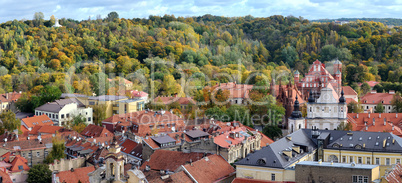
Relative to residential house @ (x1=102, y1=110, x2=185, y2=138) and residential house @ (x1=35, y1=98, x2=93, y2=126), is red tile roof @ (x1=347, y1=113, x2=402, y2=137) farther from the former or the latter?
residential house @ (x1=35, y1=98, x2=93, y2=126)

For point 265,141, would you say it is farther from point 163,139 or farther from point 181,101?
point 181,101

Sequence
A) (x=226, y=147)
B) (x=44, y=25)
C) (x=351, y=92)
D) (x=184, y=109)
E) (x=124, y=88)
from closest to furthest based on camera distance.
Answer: (x=226, y=147), (x=184, y=109), (x=351, y=92), (x=124, y=88), (x=44, y=25)

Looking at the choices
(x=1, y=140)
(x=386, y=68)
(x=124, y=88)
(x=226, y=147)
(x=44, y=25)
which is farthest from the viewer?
(x=44, y=25)

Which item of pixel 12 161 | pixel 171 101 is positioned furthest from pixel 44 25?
pixel 12 161

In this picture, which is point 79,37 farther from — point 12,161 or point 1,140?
point 12,161

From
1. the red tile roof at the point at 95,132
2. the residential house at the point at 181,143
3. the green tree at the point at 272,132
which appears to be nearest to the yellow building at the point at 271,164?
the residential house at the point at 181,143

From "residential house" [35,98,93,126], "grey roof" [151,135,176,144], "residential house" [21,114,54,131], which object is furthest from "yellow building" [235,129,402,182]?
"residential house" [21,114,54,131]

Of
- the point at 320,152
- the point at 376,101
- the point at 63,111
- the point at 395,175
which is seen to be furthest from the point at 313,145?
the point at 376,101
